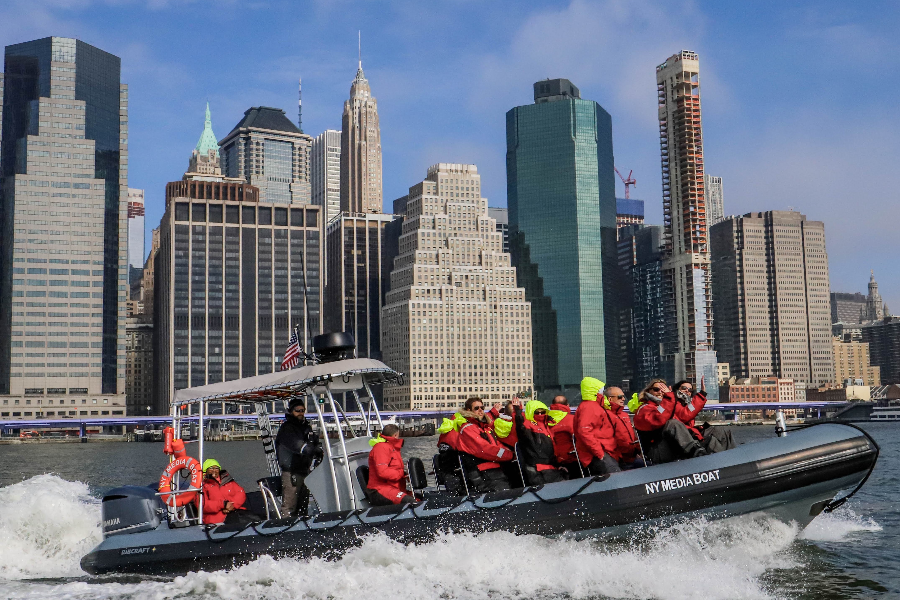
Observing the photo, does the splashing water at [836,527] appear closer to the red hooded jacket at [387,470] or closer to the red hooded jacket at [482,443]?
the red hooded jacket at [482,443]

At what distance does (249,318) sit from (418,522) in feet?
484

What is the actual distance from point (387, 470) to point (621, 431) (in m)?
3.06

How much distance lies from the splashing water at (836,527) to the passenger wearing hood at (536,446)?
4.83 meters

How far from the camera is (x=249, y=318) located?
156m

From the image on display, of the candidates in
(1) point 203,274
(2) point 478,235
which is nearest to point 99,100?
(1) point 203,274

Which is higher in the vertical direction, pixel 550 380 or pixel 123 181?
pixel 123 181

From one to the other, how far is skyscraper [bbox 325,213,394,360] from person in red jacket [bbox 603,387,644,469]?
16608 centimetres

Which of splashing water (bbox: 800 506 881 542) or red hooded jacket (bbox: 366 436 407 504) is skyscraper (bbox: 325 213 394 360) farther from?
red hooded jacket (bbox: 366 436 407 504)

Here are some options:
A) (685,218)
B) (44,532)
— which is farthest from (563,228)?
(44,532)

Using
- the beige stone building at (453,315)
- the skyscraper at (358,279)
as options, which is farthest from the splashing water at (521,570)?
the skyscraper at (358,279)

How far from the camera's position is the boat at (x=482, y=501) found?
1195 centimetres

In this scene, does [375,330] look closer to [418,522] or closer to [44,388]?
[44,388]

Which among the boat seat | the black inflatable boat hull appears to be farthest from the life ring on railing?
the boat seat

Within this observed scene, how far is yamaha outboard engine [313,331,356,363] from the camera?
13.7 meters
